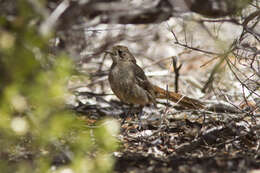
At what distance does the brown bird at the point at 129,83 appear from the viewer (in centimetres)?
557

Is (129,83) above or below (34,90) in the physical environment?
below

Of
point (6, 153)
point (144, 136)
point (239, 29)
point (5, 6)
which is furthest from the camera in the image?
point (239, 29)

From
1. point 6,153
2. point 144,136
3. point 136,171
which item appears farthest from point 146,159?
point 6,153

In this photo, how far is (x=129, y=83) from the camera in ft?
18.6

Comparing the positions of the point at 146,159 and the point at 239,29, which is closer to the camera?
the point at 146,159

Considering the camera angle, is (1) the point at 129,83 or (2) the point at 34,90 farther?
(1) the point at 129,83

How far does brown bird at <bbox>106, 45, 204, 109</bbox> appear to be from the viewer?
219 inches

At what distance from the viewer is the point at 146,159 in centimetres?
359

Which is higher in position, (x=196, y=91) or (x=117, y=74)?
(x=117, y=74)

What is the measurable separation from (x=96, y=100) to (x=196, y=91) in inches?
69.2

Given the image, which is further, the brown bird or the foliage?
the brown bird

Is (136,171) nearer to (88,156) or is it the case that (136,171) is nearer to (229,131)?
(88,156)

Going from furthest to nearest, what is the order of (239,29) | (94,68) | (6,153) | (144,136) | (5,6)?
(239,29)
(94,68)
(144,136)
(6,153)
(5,6)

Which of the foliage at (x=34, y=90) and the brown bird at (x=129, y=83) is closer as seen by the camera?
the foliage at (x=34, y=90)
